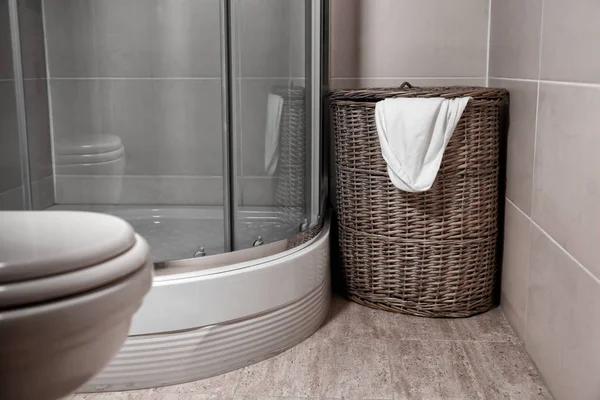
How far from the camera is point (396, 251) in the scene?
174 cm

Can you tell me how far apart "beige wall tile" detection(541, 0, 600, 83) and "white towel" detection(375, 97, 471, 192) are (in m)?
0.24

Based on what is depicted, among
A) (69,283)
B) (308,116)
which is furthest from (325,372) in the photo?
(69,283)

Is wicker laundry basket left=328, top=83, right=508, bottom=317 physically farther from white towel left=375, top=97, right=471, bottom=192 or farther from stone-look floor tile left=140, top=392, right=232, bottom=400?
stone-look floor tile left=140, top=392, right=232, bottom=400

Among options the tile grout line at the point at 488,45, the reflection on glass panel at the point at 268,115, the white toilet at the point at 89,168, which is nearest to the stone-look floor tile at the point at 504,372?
the reflection on glass panel at the point at 268,115

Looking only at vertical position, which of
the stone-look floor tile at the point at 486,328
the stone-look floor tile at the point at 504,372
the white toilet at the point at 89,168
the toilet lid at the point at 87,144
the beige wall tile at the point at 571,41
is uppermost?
the beige wall tile at the point at 571,41

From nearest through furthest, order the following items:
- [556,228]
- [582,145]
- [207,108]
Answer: [582,145] → [556,228] → [207,108]

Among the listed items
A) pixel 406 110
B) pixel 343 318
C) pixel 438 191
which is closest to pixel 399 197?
pixel 438 191

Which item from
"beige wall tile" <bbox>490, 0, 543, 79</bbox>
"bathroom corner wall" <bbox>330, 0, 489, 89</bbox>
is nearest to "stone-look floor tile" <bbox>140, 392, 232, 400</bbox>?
"beige wall tile" <bbox>490, 0, 543, 79</bbox>

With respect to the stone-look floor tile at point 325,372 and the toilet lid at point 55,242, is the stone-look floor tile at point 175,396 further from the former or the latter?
the toilet lid at point 55,242

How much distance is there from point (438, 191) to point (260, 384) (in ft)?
2.16

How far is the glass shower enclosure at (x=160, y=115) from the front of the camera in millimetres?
1499

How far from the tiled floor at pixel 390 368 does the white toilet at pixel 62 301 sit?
2.32 ft

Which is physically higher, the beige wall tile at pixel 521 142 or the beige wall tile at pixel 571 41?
the beige wall tile at pixel 571 41

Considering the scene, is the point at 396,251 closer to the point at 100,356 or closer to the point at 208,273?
the point at 208,273
